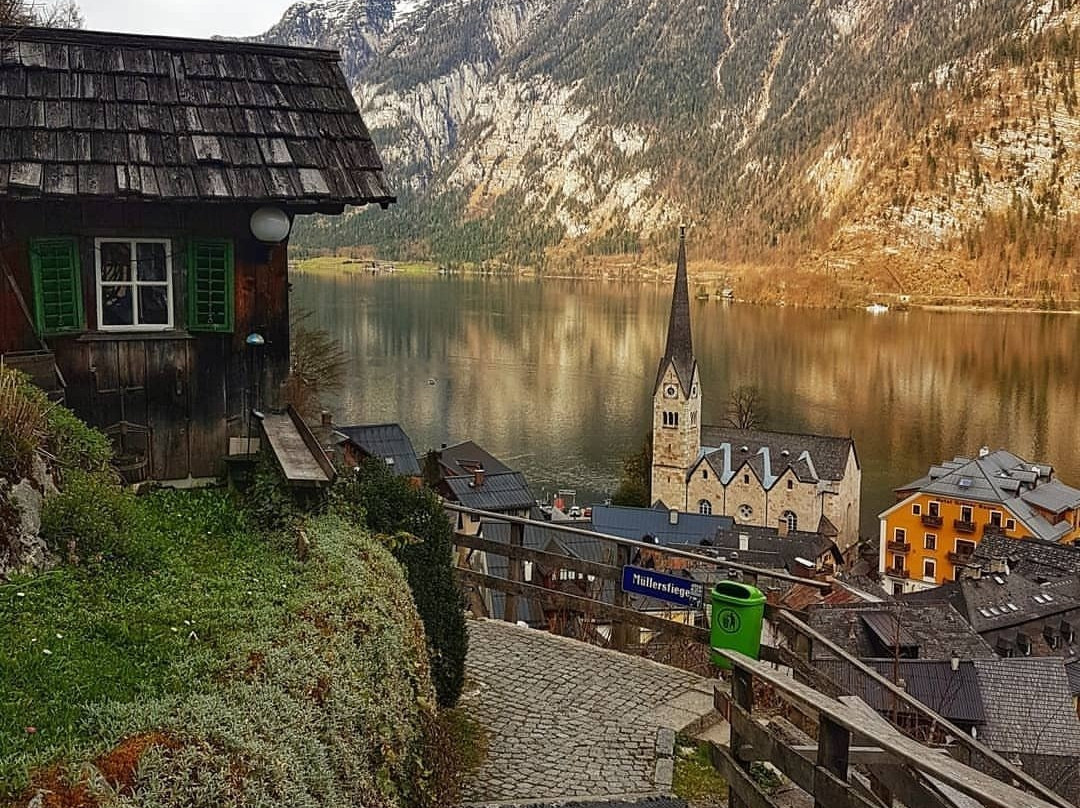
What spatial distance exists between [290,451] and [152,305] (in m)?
2.03

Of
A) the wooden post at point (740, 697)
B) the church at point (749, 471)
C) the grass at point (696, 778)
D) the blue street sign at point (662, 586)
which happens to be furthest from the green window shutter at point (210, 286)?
the church at point (749, 471)

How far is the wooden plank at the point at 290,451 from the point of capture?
297 inches

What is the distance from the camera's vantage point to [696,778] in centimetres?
752

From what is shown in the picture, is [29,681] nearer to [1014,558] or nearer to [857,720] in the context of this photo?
[857,720]

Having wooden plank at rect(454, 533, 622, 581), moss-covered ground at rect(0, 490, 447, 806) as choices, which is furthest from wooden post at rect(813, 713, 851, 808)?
wooden plank at rect(454, 533, 622, 581)

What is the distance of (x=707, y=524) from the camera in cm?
4672

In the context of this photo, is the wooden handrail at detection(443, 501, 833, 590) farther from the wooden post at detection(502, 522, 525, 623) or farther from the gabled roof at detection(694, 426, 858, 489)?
the gabled roof at detection(694, 426, 858, 489)

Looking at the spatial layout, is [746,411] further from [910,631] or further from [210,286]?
[210,286]

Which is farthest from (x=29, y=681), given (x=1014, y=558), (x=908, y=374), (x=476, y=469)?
(x=908, y=374)

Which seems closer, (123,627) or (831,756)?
(831,756)

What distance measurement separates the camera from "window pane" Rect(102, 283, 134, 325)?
917 centimetres

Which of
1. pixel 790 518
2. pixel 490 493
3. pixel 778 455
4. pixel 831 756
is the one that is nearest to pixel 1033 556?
pixel 790 518

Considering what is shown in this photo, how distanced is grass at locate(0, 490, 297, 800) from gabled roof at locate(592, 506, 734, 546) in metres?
34.4

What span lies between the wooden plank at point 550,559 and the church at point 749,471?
140ft
